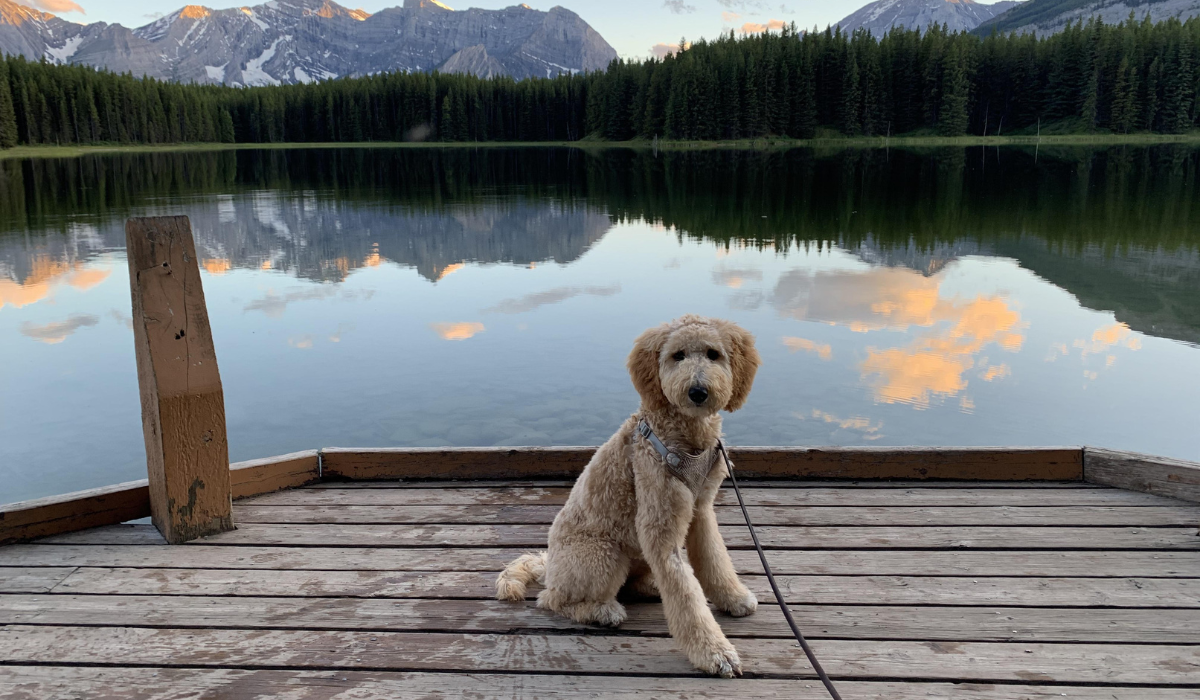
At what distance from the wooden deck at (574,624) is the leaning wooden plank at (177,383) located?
256mm

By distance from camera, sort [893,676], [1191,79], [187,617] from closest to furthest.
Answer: [893,676]
[187,617]
[1191,79]

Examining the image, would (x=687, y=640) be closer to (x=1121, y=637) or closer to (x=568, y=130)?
(x=1121, y=637)

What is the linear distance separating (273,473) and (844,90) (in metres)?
96.1

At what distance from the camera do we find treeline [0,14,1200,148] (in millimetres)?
84312

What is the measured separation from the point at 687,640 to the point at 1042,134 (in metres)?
→ 103

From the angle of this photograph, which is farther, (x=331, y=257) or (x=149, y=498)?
(x=331, y=257)

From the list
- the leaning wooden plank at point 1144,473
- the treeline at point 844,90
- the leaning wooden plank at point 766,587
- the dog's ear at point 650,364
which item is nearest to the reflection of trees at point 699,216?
the leaning wooden plank at point 1144,473

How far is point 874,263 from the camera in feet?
63.8

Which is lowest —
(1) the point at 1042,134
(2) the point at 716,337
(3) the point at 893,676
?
(3) the point at 893,676

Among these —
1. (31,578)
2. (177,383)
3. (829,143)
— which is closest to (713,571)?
(177,383)

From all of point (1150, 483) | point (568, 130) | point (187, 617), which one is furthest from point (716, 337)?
point (568, 130)

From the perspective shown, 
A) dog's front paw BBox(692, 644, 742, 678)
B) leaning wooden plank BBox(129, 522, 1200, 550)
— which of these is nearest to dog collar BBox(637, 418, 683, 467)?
dog's front paw BBox(692, 644, 742, 678)

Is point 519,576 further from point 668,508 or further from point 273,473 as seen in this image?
point 273,473

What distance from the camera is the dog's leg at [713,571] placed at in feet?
12.0
